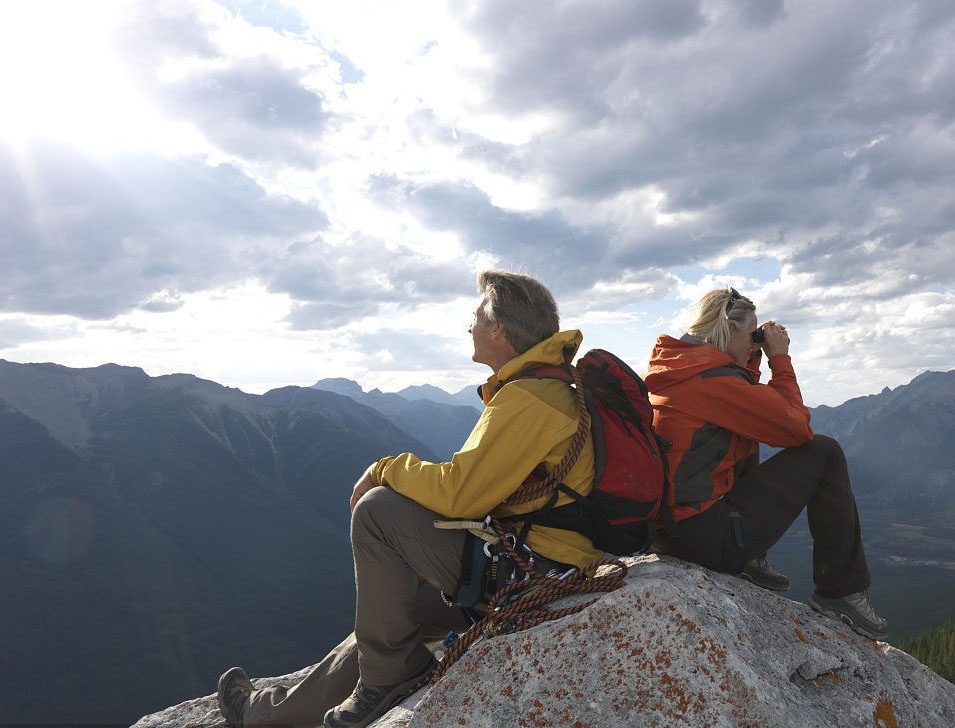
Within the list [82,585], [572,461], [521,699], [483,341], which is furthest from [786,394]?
[82,585]

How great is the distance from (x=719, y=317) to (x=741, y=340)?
312 mm

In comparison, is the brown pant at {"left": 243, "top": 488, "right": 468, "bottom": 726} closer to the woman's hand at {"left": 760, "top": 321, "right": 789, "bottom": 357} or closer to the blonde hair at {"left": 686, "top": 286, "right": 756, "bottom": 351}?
the blonde hair at {"left": 686, "top": 286, "right": 756, "bottom": 351}

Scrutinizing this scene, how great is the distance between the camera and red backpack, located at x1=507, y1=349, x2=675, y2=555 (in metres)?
4.46

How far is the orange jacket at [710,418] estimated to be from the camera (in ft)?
16.5

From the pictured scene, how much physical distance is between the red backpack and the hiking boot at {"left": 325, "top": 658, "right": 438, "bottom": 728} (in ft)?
4.88

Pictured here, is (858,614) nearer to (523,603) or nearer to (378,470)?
(523,603)

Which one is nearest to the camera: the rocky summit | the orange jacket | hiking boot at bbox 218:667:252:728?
the rocky summit

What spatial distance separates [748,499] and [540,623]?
7.28 feet

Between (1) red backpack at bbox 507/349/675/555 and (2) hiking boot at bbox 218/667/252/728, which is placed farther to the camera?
(2) hiking boot at bbox 218/667/252/728

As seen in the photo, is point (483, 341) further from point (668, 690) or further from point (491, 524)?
point (668, 690)

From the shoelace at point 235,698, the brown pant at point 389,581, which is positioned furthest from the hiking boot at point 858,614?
the shoelace at point 235,698

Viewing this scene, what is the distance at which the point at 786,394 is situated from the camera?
5320 millimetres

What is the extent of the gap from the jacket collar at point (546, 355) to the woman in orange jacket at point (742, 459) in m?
1.09

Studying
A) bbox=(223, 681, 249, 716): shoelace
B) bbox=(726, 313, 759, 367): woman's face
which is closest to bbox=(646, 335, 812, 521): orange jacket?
bbox=(726, 313, 759, 367): woman's face
